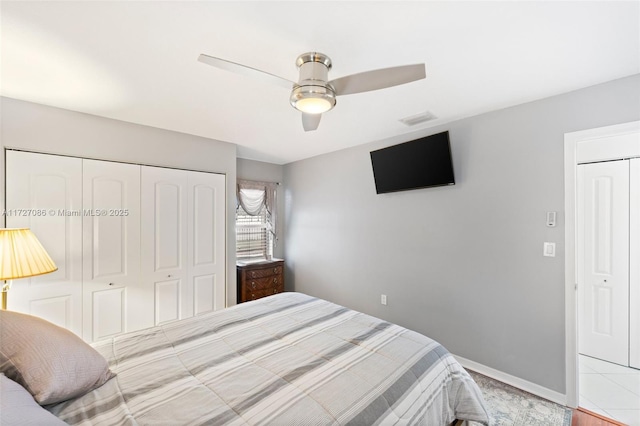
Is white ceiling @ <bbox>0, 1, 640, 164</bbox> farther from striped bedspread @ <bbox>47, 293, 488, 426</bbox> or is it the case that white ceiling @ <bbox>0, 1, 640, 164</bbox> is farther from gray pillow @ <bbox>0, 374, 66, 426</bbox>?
striped bedspread @ <bbox>47, 293, 488, 426</bbox>

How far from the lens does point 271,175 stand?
4.57 m

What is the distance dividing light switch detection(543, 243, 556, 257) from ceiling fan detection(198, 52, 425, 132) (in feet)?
6.04

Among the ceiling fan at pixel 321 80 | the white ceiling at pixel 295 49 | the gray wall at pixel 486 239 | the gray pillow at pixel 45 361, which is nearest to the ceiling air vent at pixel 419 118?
the white ceiling at pixel 295 49

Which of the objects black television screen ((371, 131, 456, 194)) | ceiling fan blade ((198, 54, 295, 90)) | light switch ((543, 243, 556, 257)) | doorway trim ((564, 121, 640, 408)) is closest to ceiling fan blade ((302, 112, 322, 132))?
ceiling fan blade ((198, 54, 295, 90))

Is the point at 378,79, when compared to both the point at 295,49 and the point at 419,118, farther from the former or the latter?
the point at 419,118

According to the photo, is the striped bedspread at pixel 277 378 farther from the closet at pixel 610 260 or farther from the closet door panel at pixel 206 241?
the closet at pixel 610 260

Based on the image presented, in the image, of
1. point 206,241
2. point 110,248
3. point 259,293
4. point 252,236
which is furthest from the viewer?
point 252,236

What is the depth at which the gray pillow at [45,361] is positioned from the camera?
0.98 meters

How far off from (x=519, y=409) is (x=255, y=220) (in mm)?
3799

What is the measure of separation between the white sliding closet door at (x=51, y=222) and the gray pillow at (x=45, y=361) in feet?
5.16

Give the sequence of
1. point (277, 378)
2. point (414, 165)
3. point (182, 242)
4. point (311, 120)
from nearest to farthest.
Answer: point (277, 378)
point (311, 120)
point (414, 165)
point (182, 242)

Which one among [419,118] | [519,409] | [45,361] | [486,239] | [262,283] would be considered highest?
[419,118]

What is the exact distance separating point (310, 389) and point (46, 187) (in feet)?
9.18

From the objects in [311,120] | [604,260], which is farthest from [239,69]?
[604,260]
